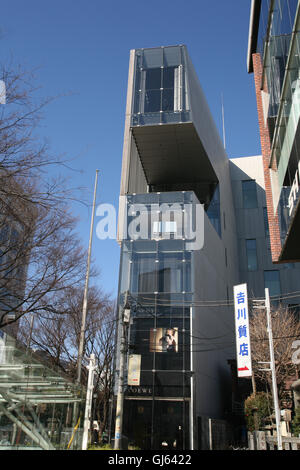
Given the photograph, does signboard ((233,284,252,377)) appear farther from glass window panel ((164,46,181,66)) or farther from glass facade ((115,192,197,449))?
glass window panel ((164,46,181,66))

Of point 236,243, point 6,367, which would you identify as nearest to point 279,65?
point 6,367

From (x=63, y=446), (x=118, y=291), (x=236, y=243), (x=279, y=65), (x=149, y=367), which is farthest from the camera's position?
(x=236, y=243)

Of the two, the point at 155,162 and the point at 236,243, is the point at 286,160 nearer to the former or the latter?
the point at 155,162

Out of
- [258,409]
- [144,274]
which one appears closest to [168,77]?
[144,274]

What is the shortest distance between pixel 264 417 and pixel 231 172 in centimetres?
2626

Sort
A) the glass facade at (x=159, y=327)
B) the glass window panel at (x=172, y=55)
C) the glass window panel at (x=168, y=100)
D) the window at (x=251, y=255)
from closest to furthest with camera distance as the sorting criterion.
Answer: the glass facade at (x=159, y=327)
the glass window panel at (x=168, y=100)
the glass window panel at (x=172, y=55)
the window at (x=251, y=255)

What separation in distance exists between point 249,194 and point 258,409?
23727mm

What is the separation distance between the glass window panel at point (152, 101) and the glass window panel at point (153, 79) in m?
0.41

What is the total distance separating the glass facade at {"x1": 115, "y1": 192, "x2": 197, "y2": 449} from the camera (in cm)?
2145

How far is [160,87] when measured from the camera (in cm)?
2770

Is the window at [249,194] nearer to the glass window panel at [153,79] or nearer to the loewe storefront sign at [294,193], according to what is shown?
the glass window panel at [153,79]

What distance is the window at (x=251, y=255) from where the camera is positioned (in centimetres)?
4139

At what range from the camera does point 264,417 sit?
2509 centimetres

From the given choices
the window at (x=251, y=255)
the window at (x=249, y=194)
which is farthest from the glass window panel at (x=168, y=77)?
the window at (x=251, y=255)
